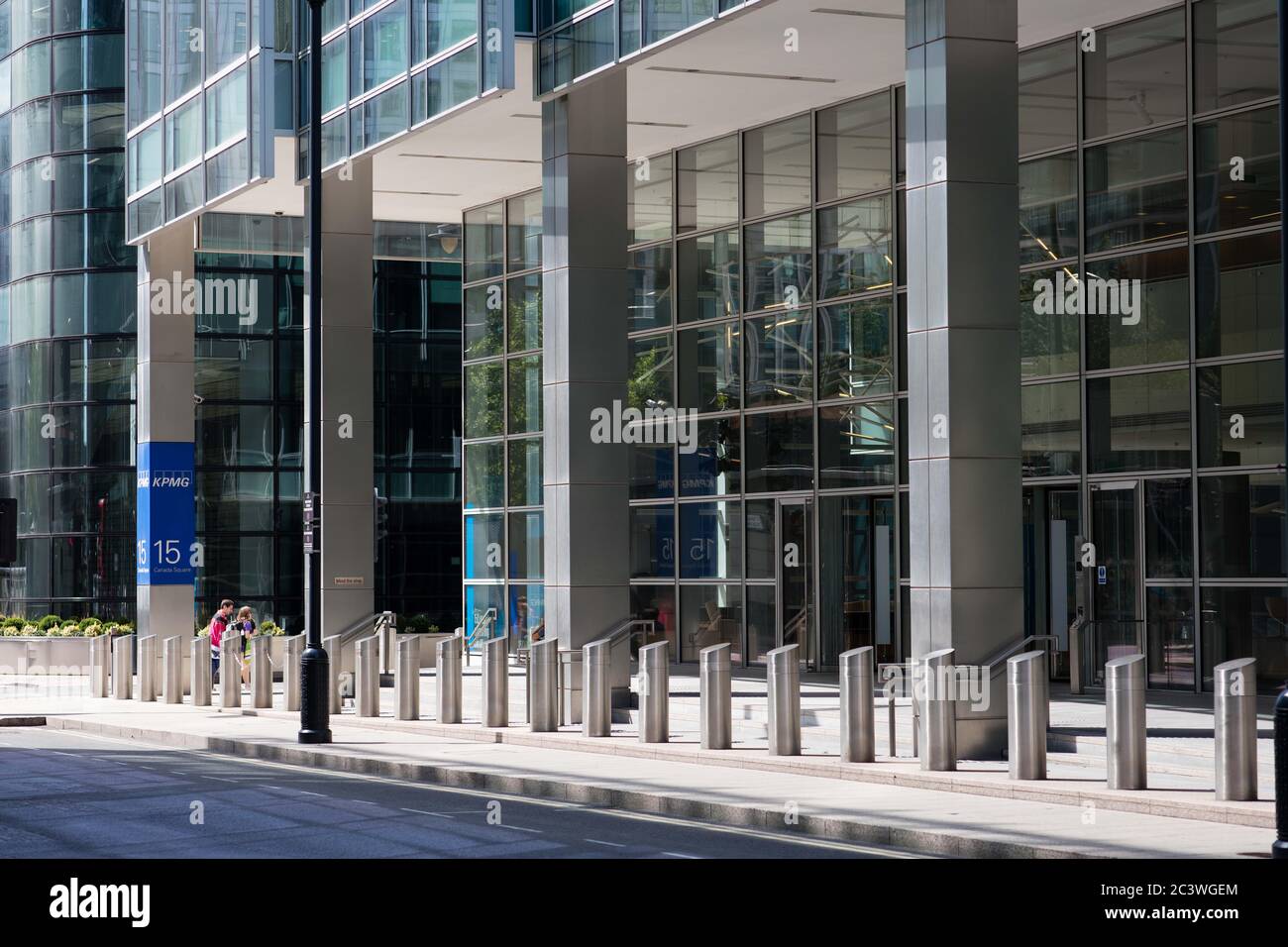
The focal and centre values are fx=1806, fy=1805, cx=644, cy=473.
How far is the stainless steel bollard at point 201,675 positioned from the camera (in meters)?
29.9

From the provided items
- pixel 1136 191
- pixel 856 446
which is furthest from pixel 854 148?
pixel 1136 191

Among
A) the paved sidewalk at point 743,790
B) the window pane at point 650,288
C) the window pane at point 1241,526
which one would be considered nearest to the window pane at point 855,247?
the window pane at point 650,288

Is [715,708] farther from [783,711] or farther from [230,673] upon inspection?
[230,673]

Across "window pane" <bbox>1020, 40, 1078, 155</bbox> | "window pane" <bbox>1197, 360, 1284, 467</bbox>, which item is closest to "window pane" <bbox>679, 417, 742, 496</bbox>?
"window pane" <bbox>1020, 40, 1078, 155</bbox>

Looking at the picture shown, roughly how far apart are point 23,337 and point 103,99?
6897 millimetres

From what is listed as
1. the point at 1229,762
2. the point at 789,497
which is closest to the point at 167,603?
the point at 789,497

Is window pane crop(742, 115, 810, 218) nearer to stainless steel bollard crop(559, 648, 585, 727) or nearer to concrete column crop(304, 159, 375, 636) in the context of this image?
concrete column crop(304, 159, 375, 636)

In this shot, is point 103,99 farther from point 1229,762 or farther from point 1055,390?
point 1229,762

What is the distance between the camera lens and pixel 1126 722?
47.8ft

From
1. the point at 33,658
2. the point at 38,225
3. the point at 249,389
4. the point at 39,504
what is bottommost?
the point at 33,658

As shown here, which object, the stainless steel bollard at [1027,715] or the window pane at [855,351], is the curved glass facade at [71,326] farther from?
the stainless steel bollard at [1027,715]

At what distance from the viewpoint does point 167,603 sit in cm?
3512
